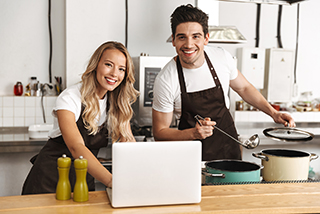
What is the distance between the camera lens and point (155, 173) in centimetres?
122

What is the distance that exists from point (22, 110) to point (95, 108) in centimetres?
193

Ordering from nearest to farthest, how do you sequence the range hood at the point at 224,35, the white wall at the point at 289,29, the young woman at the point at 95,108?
the young woman at the point at 95,108 → the range hood at the point at 224,35 → the white wall at the point at 289,29

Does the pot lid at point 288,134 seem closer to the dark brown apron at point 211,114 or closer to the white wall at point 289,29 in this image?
the dark brown apron at point 211,114

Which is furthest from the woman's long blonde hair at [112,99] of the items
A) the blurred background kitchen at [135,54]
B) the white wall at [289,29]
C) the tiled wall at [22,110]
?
the white wall at [289,29]

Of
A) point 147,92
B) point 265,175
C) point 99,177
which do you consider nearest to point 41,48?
point 147,92

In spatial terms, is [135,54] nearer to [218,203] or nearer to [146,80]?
[146,80]

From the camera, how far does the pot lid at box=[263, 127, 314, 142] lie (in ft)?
5.57

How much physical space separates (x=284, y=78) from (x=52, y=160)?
3.20 meters

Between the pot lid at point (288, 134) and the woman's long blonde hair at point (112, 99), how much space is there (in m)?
0.77

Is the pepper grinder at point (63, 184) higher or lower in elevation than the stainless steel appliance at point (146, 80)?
lower

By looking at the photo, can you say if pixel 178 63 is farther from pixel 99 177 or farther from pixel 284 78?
pixel 284 78

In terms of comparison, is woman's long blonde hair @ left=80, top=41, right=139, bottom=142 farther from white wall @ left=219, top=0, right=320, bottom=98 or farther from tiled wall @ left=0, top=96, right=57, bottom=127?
white wall @ left=219, top=0, right=320, bottom=98

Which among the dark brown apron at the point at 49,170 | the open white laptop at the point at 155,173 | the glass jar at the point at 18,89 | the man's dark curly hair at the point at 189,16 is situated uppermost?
the man's dark curly hair at the point at 189,16

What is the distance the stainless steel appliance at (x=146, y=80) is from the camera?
11.0 ft
